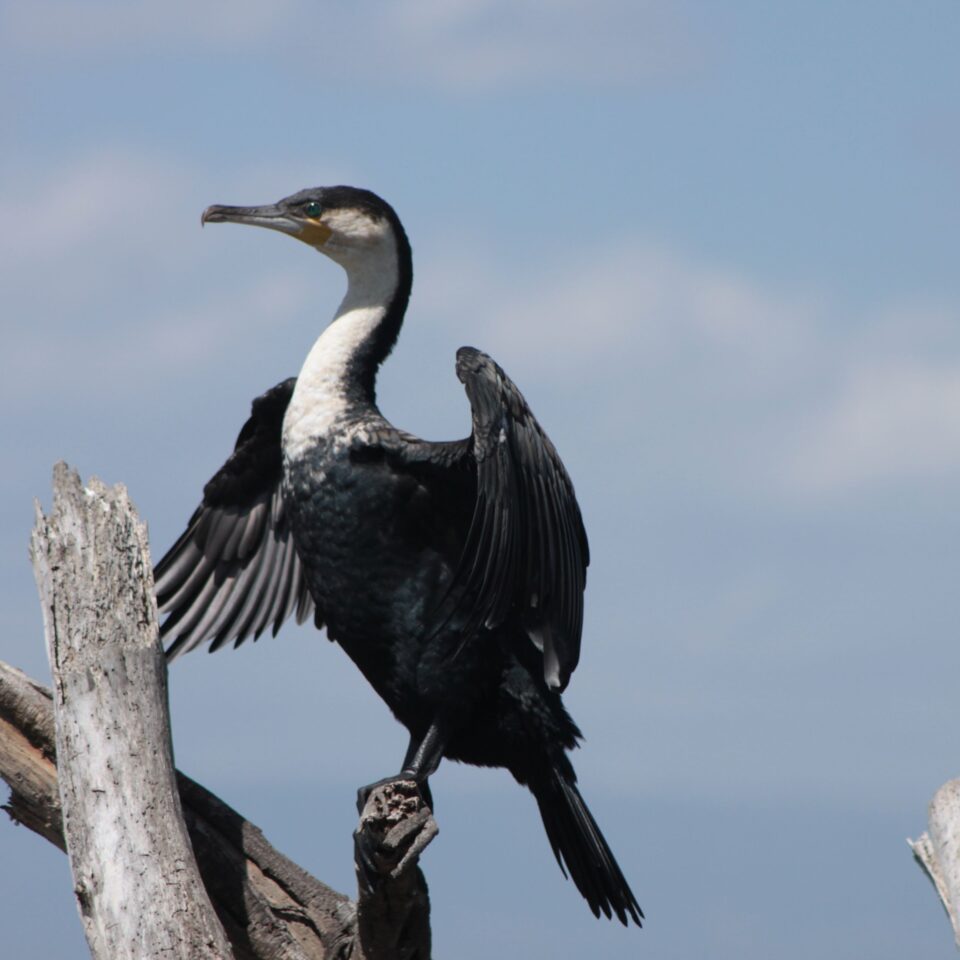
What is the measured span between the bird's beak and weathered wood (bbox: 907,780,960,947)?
248 cm

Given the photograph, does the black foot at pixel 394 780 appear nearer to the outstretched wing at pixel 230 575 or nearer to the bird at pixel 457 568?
the bird at pixel 457 568

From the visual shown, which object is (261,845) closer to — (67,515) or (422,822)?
(422,822)

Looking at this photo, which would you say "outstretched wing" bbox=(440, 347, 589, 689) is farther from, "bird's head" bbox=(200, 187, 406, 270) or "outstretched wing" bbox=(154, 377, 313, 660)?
"outstretched wing" bbox=(154, 377, 313, 660)

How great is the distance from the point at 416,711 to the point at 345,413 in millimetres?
865

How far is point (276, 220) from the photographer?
16.4 ft

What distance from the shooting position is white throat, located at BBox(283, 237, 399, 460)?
446cm

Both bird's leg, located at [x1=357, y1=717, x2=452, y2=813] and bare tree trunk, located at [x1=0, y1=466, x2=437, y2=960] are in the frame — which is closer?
bare tree trunk, located at [x1=0, y1=466, x2=437, y2=960]

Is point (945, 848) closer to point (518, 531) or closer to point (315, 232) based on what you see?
point (518, 531)

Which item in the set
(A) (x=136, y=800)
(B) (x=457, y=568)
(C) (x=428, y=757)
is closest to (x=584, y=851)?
(C) (x=428, y=757)

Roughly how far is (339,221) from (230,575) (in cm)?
125

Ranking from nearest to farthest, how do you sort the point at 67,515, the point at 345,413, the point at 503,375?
the point at 67,515 < the point at 503,375 < the point at 345,413

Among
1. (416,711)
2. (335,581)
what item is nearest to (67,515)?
(335,581)

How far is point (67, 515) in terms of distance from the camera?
3900 millimetres

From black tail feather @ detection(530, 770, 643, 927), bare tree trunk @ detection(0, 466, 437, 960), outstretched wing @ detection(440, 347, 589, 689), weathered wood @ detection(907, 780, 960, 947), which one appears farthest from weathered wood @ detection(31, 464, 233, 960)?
weathered wood @ detection(907, 780, 960, 947)
